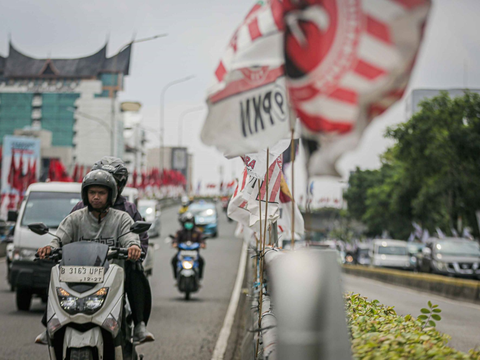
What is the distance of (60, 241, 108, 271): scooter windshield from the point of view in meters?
5.25

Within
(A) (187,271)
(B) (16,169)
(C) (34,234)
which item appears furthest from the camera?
(B) (16,169)

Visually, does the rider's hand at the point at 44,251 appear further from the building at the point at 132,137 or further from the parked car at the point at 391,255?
the building at the point at 132,137

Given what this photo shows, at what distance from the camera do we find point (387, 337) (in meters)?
3.97

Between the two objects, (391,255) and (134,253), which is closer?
(134,253)

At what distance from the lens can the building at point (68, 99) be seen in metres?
127

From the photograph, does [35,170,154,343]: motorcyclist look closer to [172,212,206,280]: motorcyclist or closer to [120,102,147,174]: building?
[172,212,206,280]: motorcyclist

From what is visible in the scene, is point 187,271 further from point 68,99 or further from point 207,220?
point 68,99

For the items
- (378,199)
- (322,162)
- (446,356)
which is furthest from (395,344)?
(378,199)

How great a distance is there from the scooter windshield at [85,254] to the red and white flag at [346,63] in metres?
2.55

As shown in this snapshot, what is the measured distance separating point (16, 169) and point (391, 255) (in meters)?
24.1

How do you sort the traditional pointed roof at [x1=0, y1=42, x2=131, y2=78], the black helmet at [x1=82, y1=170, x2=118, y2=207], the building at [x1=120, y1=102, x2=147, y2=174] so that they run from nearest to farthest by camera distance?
the black helmet at [x1=82, y1=170, x2=118, y2=207], the traditional pointed roof at [x1=0, y1=42, x2=131, y2=78], the building at [x1=120, y1=102, x2=147, y2=174]

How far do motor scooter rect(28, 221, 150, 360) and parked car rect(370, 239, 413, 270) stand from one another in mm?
36793

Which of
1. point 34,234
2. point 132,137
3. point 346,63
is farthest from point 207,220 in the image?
point 132,137

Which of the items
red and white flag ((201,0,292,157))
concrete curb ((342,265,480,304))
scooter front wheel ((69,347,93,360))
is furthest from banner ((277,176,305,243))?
red and white flag ((201,0,292,157))
